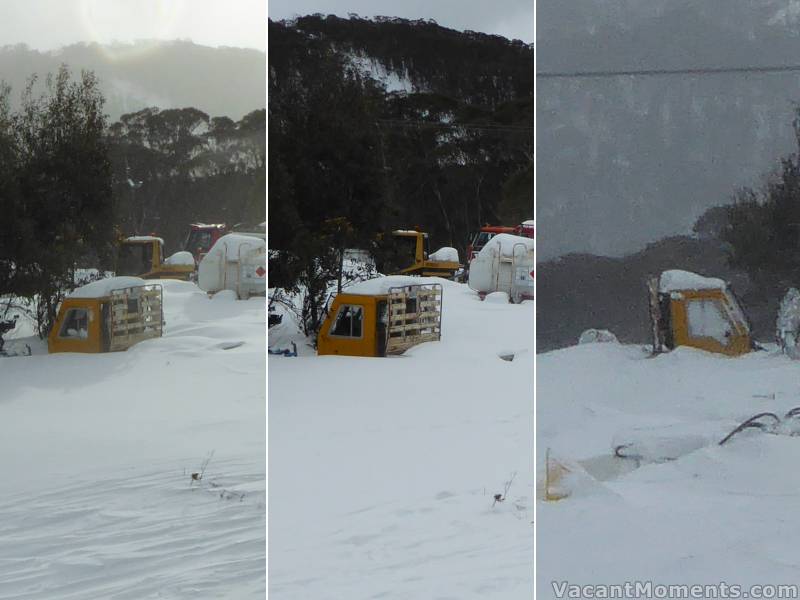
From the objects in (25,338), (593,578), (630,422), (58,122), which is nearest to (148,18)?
(58,122)

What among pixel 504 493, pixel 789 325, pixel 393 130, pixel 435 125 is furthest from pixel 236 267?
pixel 789 325

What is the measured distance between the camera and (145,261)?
3246 millimetres

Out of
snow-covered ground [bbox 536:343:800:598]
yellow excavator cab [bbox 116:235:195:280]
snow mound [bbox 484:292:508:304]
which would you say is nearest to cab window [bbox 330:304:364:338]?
snow mound [bbox 484:292:508:304]

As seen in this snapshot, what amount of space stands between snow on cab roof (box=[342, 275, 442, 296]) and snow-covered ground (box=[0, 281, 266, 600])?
383 millimetres

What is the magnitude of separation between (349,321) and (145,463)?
89 cm

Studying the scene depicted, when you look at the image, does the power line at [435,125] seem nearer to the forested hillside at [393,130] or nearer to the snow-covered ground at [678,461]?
the forested hillside at [393,130]

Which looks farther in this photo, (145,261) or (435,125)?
(435,125)

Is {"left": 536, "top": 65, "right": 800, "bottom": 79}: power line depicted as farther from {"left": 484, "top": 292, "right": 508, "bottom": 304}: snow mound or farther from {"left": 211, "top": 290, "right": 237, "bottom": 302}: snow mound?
{"left": 211, "top": 290, "right": 237, "bottom": 302}: snow mound

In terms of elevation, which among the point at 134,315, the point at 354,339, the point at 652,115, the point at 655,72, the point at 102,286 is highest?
the point at 655,72

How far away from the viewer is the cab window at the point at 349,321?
346 centimetres

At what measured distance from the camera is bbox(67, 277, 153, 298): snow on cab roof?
3.19 meters

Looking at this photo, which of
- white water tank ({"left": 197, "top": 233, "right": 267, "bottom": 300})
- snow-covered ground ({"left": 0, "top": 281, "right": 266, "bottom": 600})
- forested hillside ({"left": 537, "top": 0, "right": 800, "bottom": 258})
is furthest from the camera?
white water tank ({"left": 197, "top": 233, "right": 267, "bottom": 300})

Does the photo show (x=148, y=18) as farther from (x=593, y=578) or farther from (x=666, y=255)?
(x=593, y=578)

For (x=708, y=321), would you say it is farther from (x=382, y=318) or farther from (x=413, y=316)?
(x=382, y=318)
